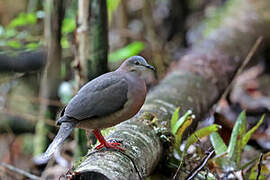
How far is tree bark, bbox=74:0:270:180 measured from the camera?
2.42m

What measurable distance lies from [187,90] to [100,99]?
6.69ft

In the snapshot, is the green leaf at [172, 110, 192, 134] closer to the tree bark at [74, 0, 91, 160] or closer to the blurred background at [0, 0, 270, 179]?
the blurred background at [0, 0, 270, 179]

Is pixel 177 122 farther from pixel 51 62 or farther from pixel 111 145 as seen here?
pixel 51 62

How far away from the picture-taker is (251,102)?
5152mm

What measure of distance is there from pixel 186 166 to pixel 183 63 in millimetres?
2363

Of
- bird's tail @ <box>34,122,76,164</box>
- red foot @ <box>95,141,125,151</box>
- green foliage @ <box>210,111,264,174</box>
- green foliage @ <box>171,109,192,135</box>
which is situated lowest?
green foliage @ <box>210,111,264,174</box>

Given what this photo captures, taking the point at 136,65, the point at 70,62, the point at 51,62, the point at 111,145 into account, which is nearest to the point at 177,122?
the point at 136,65

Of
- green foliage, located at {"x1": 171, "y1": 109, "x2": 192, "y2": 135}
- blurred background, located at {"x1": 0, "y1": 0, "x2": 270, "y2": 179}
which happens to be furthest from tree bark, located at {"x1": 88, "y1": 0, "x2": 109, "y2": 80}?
green foliage, located at {"x1": 171, "y1": 109, "x2": 192, "y2": 135}

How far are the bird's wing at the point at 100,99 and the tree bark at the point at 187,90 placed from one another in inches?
10.6

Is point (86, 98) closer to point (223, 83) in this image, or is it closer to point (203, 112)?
point (203, 112)

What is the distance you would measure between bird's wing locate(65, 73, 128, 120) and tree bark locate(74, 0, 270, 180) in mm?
270

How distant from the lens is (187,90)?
445cm

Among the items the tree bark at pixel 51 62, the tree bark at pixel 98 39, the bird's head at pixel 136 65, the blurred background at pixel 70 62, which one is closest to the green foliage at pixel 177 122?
the blurred background at pixel 70 62

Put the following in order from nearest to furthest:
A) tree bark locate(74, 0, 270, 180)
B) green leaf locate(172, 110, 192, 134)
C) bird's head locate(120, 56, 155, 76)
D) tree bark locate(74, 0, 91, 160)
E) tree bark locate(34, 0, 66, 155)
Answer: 1. tree bark locate(74, 0, 270, 180)
2. bird's head locate(120, 56, 155, 76)
3. green leaf locate(172, 110, 192, 134)
4. tree bark locate(74, 0, 91, 160)
5. tree bark locate(34, 0, 66, 155)
